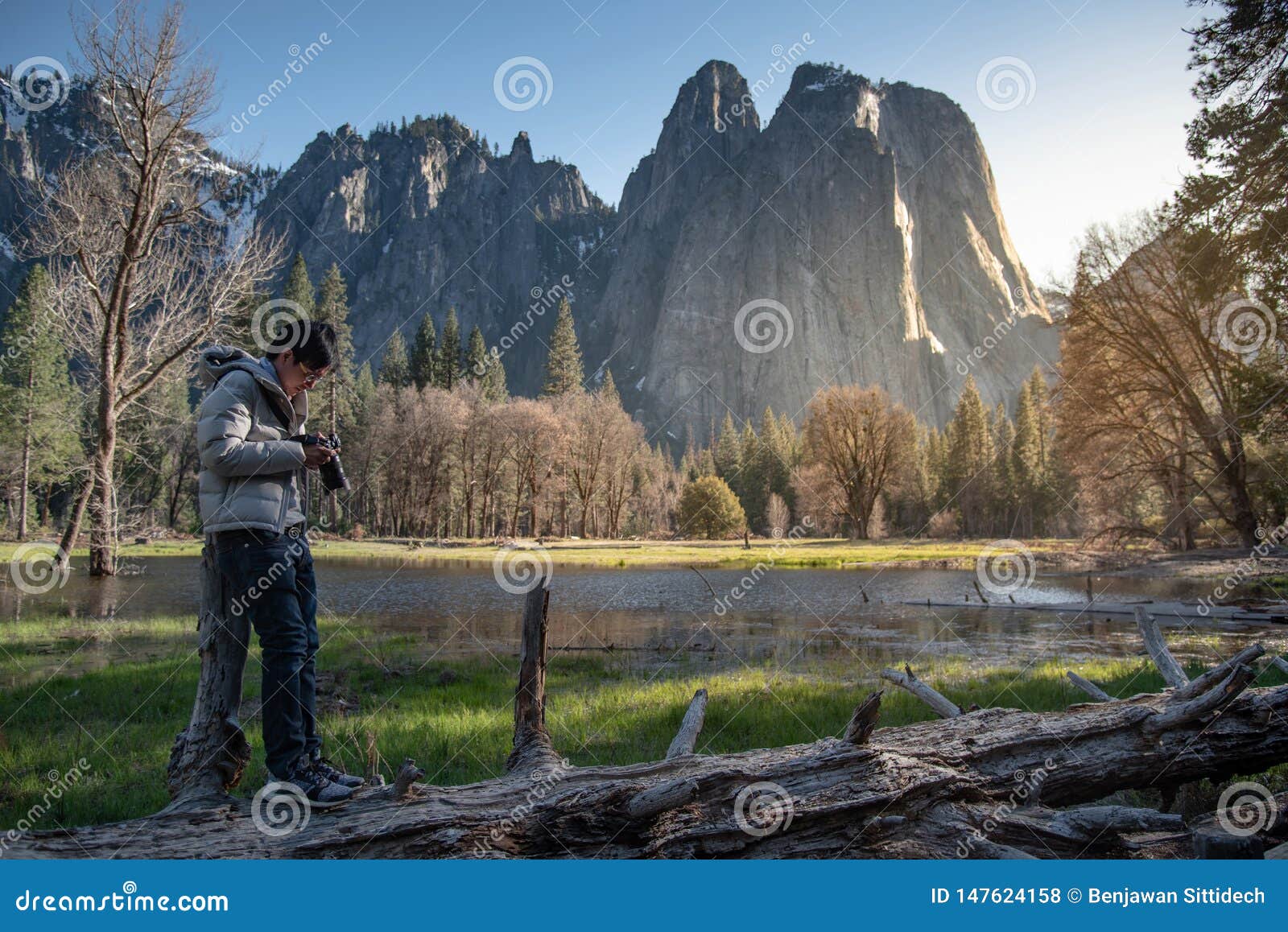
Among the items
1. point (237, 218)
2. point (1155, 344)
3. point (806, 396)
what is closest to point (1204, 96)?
point (1155, 344)

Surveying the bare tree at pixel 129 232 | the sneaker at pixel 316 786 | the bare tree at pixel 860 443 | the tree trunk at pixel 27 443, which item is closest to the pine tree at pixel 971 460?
the bare tree at pixel 860 443

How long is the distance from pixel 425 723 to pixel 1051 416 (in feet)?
110

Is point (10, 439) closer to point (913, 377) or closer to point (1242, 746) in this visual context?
Answer: point (1242, 746)

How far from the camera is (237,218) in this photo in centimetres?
1962

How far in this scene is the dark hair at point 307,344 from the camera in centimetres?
444

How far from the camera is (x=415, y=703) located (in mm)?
8086

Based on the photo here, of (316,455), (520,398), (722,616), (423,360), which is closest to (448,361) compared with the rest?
(423,360)

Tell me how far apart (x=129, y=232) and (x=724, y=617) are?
17.7 metres

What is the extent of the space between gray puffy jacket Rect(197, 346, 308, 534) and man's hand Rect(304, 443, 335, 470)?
0.07m

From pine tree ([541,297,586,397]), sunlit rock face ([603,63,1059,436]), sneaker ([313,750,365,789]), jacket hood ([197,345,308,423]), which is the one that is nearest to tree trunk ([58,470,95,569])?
jacket hood ([197,345,308,423])

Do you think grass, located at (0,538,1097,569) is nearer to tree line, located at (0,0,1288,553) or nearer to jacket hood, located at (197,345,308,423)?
tree line, located at (0,0,1288,553)

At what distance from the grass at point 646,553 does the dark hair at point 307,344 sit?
31942 mm

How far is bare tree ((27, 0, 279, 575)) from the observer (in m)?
17.6

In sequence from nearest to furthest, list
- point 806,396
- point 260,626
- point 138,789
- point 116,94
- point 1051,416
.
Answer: point 260,626, point 138,789, point 116,94, point 1051,416, point 806,396
